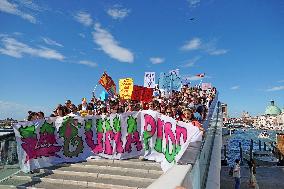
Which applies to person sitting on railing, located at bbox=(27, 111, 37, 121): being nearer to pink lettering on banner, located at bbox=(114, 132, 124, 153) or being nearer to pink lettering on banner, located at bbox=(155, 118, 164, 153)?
pink lettering on banner, located at bbox=(114, 132, 124, 153)

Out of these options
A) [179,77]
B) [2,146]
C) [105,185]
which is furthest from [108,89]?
[105,185]

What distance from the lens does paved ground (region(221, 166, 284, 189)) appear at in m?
22.1

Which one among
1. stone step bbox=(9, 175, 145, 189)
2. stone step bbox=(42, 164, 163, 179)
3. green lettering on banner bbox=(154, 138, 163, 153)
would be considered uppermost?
green lettering on banner bbox=(154, 138, 163, 153)

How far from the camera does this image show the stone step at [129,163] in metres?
9.97

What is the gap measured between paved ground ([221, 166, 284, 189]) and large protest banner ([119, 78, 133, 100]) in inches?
366

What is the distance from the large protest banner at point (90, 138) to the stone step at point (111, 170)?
53cm

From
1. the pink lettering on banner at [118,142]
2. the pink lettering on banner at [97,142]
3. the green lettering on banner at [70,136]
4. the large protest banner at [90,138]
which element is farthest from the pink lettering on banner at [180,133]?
the green lettering on banner at [70,136]

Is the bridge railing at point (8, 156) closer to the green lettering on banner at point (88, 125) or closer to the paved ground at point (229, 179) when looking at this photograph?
the green lettering on banner at point (88, 125)

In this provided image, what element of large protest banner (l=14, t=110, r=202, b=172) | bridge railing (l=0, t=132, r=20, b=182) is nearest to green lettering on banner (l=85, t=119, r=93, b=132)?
large protest banner (l=14, t=110, r=202, b=172)

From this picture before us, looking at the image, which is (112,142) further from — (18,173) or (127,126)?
(18,173)

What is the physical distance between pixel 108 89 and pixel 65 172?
7840 mm

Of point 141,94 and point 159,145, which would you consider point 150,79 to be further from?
point 159,145

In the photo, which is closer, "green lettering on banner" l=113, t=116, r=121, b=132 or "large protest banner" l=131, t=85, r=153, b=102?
"green lettering on banner" l=113, t=116, r=121, b=132

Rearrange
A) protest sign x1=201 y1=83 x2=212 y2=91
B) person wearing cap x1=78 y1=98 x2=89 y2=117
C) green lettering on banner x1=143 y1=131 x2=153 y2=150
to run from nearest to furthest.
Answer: green lettering on banner x1=143 y1=131 x2=153 y2=150
person wearing cap x1=78 y1=98 x2=89 y2=117
protest sign x1=201 y1=83 x2=212 y2=91
